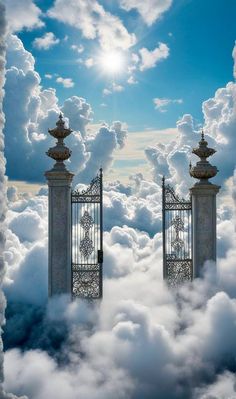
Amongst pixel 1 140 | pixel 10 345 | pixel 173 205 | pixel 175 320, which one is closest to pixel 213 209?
pixel 173 205

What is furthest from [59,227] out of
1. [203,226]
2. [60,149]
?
[203,226]

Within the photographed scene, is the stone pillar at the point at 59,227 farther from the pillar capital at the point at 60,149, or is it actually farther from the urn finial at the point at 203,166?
the urn finial at the point at 203,166

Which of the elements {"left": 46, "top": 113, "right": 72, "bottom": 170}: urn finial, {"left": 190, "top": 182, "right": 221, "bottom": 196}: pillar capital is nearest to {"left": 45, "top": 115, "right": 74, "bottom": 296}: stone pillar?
{"left": 46, "top": 113, "right": 72, "bottom": 170}: urn finial

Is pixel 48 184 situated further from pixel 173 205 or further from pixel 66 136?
pixel 173 205

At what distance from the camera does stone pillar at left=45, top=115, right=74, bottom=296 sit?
14.3 metres

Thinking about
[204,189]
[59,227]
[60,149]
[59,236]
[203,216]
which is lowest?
[59,236]

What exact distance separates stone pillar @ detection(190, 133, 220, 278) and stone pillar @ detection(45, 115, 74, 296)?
11.3 ft

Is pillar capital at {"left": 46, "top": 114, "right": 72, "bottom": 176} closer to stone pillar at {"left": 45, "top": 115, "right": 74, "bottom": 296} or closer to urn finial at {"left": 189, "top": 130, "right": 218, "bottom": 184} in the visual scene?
stone pillar at {"left": 45, "top": 115, "right": 74, "bottom": 296}

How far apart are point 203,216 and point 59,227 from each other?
156 inches

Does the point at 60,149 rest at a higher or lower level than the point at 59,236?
higher

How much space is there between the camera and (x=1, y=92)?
5957 millimetres

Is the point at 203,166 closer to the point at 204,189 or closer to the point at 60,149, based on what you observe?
the point at 204,189

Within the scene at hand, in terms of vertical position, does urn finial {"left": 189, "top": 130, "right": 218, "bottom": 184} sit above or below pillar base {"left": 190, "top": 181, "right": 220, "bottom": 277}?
above

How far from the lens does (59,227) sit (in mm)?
14344
